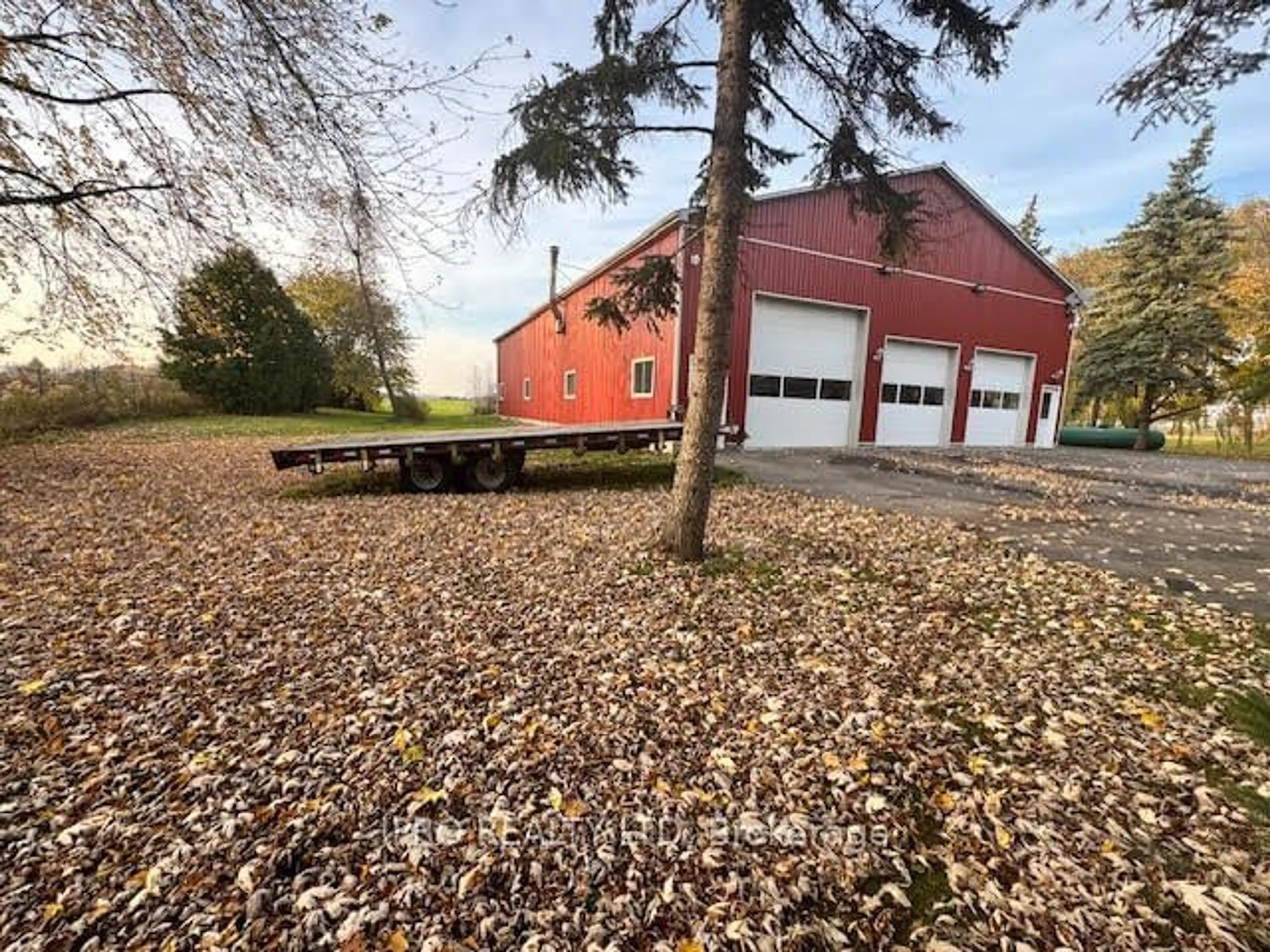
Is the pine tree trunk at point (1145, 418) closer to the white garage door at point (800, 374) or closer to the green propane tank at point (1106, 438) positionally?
the green propane tank at point (1106, 438)

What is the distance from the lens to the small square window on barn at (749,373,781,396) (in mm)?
12781

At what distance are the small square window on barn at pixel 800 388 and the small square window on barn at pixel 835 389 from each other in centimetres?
28

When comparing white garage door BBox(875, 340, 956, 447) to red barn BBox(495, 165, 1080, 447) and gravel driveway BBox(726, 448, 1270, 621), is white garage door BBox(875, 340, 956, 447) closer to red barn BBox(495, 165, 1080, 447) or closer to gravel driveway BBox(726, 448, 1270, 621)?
red barn BBox(495, 165, 1080, 447)

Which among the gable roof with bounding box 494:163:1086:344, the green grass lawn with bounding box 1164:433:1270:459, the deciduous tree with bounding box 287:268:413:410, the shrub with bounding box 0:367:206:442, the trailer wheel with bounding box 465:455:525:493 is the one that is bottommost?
the green grass lawn with bounding box 1164:433:1270:459

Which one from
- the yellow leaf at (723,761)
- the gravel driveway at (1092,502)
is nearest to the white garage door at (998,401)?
the gravel driveway at (1092,502)

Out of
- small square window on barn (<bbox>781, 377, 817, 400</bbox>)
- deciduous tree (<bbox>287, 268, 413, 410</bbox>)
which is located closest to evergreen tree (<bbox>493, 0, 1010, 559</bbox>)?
small square window on barn (<bbox>781, 377, 817, 400</bbox>)

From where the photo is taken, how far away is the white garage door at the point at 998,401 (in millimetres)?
16094

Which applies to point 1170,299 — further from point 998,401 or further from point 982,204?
point 982,204

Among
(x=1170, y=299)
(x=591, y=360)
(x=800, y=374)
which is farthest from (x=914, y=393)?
(x=1170, y=299)

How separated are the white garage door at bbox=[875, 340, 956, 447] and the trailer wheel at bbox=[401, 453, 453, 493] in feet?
36.4

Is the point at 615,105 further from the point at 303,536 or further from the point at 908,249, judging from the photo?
the point at 303,536

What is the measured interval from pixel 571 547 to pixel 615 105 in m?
3.78

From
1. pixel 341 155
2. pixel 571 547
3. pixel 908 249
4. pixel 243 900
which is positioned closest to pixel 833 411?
pixel 908 249

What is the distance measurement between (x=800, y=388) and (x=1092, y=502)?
6.53 m
